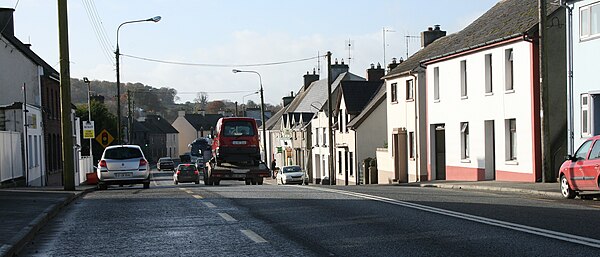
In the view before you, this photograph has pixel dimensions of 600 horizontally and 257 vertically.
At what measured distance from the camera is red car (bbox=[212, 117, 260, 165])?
1459 inches

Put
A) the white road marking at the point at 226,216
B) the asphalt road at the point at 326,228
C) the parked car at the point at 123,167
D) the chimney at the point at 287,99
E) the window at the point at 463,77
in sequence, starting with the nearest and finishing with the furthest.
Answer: the asphalt road at the point at 326,228
the white road marking at the point at 226,216
the parked car at the point at 123,167
the window at the point at 463,77
the chimney at the point at 287,99

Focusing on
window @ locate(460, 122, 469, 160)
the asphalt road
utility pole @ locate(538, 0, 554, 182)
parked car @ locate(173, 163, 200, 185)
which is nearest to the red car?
window @ locate(460, 122, 469, 160)

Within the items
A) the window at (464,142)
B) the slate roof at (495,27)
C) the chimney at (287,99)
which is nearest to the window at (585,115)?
the slate roof at (495,27)

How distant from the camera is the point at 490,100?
33406mm

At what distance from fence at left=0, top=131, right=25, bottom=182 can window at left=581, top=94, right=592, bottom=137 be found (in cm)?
1960

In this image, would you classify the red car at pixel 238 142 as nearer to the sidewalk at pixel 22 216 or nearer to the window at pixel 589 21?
the sidewalk at pixel 22 216

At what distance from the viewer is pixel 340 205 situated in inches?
666

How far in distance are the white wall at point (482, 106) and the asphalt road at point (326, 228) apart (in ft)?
40.9

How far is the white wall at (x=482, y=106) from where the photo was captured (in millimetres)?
30453

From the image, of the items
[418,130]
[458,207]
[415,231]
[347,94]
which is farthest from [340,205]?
[347,94]

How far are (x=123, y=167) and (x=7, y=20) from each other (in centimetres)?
1962

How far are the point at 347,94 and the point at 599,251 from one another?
49038 millimetres

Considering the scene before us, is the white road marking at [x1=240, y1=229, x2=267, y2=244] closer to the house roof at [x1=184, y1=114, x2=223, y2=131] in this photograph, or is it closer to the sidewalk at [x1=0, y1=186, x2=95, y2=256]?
the sidewalk at [x1=0, y1=186, x2=95, y2=256]

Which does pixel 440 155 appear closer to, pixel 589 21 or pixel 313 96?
pixel 589 21
